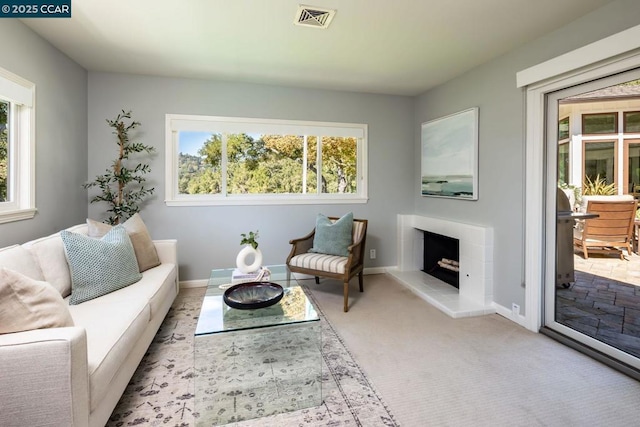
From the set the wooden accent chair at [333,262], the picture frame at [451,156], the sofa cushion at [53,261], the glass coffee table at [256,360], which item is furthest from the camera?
the picture frame at [451,156]

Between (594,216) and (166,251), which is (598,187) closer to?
(594,216)

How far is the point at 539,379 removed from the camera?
2047mm

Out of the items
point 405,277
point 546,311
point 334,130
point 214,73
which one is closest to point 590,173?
point 546,311

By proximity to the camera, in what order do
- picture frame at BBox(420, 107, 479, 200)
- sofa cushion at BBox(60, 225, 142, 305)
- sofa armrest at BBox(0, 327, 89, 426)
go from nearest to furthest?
1. sofa armrest at BBox(0, 327, 89, 426)
2. sofa cushion at BBox(60, 225, 142, 305)
3. picture frame at BBox(420, 107, 479, 200)

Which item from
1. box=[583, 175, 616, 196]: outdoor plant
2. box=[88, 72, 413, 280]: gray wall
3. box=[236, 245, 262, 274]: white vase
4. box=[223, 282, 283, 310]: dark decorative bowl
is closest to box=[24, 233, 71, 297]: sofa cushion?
box=[223, 282, 283, 310]: dark decorative bowl

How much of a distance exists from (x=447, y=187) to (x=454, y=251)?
805 millimetres

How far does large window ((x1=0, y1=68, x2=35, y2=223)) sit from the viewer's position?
7.97 ft

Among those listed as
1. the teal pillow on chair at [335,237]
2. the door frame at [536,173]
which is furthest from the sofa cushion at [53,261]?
the door frame at [536,173]

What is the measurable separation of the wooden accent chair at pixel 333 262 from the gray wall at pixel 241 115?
0.51 meters

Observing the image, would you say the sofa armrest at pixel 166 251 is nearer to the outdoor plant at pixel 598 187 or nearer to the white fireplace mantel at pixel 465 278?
the white fireplace mantel at pixel 465 278

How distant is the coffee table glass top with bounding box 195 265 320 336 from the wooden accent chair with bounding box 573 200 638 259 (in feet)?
7.38

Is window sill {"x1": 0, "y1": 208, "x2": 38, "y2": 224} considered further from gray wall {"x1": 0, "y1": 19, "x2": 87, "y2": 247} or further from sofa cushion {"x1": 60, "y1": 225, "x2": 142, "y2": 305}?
sofa cushion {"x1": 60, "y1": 225, "x2": 142, "y2": 305}

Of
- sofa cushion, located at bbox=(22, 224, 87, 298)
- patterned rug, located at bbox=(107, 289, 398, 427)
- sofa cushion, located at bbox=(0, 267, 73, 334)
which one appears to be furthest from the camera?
sofa cushion, located at bbox=(22, 224, 87, 298)

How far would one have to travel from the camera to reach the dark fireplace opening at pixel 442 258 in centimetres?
393
